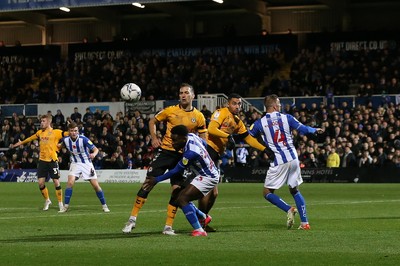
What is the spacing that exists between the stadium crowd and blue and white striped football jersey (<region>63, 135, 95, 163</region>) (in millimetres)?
17934

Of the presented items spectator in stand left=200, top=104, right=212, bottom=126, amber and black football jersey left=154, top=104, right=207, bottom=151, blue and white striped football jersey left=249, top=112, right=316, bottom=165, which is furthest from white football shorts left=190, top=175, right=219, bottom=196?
spectator in stand left=200, top=104, right=212, bottom=126

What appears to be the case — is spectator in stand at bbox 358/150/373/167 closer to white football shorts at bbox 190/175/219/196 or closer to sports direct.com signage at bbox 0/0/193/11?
sports direct.com signage at bbox 0/0/193/11

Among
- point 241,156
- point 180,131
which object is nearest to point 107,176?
point 241,156

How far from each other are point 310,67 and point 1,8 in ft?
55.5

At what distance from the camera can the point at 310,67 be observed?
165ft

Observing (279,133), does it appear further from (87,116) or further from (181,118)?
(87,116)

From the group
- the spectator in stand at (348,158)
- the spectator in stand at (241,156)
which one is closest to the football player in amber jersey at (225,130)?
the spectator in stand at (348,158)

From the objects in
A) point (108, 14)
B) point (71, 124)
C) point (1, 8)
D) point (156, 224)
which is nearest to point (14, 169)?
point (1, 8)

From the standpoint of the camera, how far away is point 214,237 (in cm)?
1555

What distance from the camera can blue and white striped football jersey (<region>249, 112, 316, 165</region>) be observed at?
18.0 meters

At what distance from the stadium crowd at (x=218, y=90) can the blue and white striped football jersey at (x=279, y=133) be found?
22390mm

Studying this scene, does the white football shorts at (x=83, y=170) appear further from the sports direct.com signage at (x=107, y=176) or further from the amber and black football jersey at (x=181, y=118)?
the sports direct.com signage at (x=107, y=176)

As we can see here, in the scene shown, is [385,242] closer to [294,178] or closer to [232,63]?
[294,178]

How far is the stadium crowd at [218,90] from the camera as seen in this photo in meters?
41.9
